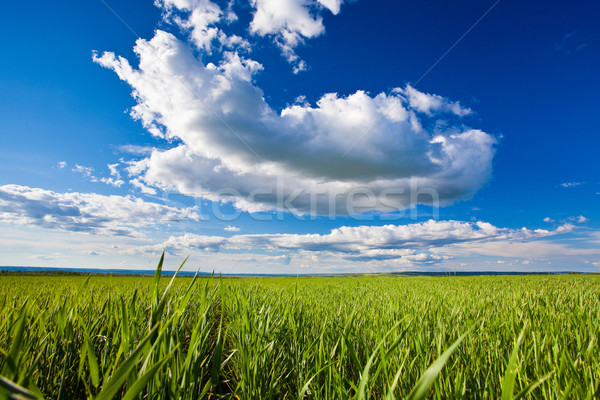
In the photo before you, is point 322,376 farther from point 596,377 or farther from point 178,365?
point 596,377

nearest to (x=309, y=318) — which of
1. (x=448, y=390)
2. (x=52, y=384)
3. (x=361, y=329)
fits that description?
(x=361, y=329)

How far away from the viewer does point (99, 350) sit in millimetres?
1983

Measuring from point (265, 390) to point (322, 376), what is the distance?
485 millimetres

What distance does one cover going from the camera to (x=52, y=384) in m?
1.58

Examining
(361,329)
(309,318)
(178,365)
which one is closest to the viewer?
(178,365)

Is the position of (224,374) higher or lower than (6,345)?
lower

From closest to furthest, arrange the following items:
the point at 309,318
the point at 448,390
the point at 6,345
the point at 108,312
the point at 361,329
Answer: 1. the point at 448,390
2. the point at 6,345
3. the point at 108,312
4. the point at 361,329
5. the point at 309,318

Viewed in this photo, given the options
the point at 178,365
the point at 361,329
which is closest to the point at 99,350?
the point at 178,365

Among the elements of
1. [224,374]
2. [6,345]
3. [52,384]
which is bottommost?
[224,374]

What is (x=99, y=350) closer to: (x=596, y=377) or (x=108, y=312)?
(x=108, y=312)

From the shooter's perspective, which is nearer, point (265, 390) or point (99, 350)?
point (265, 390)

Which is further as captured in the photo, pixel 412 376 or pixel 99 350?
pixel 99 350

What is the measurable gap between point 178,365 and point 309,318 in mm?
1860

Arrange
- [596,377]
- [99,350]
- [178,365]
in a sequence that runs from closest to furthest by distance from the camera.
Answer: [178,365], [596,377], [99,350]
